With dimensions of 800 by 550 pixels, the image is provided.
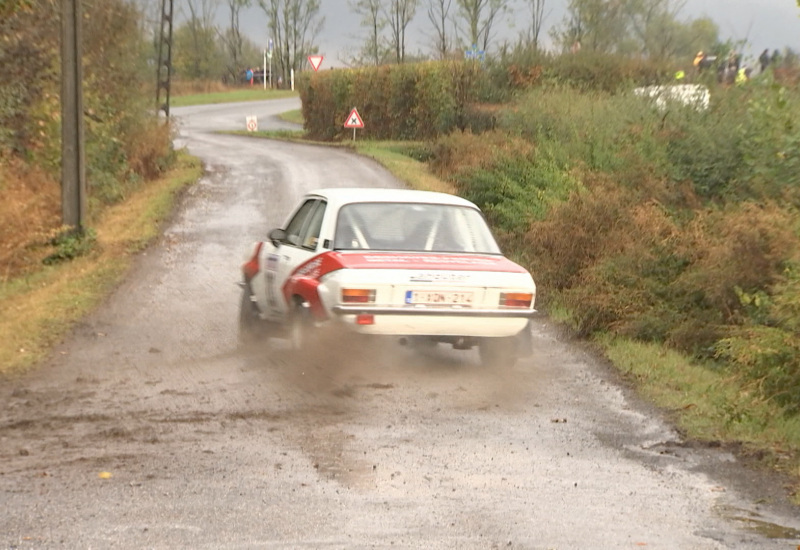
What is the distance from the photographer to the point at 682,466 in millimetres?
7648

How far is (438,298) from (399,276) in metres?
0.38

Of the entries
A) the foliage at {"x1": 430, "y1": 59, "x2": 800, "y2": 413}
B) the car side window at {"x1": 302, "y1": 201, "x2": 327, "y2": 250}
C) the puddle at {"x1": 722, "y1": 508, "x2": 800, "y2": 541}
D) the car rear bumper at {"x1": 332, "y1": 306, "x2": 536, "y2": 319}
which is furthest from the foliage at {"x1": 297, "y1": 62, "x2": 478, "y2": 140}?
the puddle at {"x1": 722, "y1": 508, "x2": 800, "y2": 541}

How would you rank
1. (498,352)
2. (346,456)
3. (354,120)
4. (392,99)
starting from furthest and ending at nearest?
1. (392,99)
2. (354,120)
3. (498,352)
4. (346,456)

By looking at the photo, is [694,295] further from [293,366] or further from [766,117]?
[293,366]

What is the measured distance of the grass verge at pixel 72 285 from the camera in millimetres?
12278

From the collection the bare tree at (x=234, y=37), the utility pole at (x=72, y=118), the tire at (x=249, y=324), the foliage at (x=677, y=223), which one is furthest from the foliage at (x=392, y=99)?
the bare tree at (x=234, y=37)

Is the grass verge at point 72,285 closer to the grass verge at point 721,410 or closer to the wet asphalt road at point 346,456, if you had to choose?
the wet asphalt road at point 346,456

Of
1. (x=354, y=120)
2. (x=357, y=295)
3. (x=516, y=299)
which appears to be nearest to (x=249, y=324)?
(x=357, y=295)

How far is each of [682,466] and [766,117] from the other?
28.7 ft

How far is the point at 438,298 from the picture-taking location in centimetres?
995

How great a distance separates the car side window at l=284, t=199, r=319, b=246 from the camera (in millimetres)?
11477

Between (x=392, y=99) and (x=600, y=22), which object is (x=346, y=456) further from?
(x=600, y=22)

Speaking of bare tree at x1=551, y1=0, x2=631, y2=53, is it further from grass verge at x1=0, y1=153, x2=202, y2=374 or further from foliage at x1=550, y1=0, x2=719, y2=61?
grass verge at x1=0, y1=153, x2=202, y2=374

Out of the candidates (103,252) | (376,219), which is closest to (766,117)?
(376,219)
